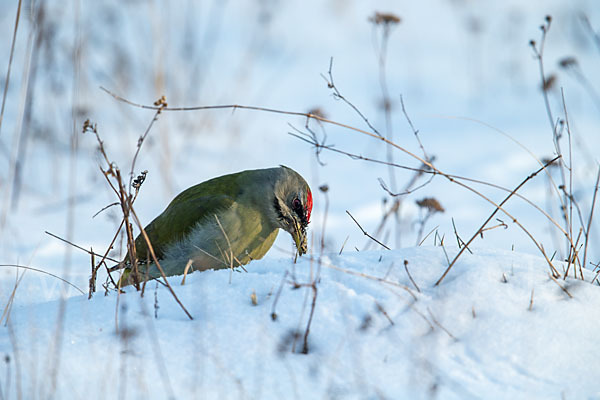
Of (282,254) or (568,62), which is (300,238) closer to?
(282,254)

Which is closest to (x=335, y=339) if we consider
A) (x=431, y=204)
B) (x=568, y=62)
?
(x=431, y=204)

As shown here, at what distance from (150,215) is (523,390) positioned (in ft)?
17.2

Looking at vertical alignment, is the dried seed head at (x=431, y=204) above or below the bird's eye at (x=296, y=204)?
above

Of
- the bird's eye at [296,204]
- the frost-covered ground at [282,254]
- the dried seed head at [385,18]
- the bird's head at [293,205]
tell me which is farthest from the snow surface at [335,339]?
the dried seed head at [385,18]

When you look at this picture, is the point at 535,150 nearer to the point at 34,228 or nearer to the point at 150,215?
the point at 150,215

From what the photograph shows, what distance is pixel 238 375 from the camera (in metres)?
2.08

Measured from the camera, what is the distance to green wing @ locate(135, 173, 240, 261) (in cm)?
423

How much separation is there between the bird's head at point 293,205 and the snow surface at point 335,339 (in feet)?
5.08

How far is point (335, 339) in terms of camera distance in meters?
2.30

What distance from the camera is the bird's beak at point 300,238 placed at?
4348 mm

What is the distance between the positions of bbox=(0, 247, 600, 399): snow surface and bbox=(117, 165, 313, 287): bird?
53.1 inches

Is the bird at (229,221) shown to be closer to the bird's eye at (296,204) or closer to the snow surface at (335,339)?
the bird's eye at (296,204)

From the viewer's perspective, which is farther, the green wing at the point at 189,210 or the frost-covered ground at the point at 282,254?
the green wing at the point at 189,210

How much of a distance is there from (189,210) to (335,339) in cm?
220
